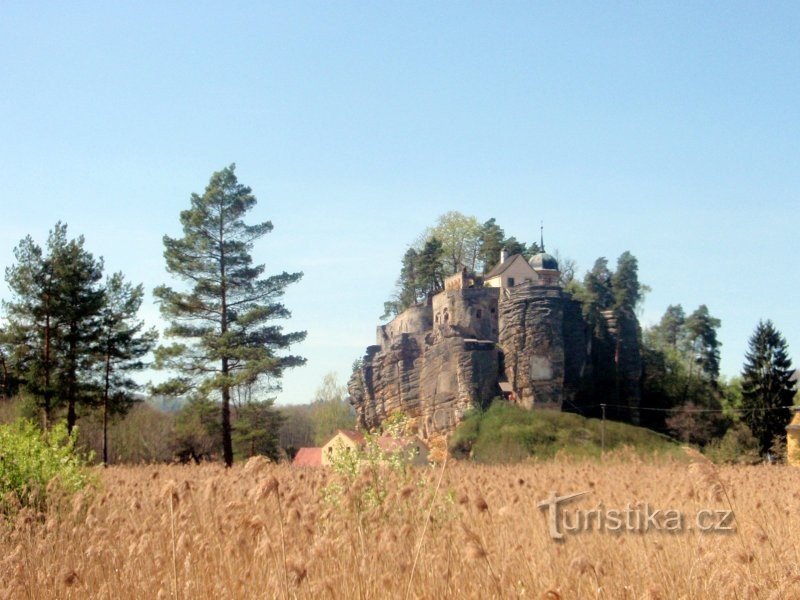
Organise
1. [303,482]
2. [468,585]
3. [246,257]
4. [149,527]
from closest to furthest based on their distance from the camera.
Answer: [468,585] → [149,527] → [303,482] → [246,257]

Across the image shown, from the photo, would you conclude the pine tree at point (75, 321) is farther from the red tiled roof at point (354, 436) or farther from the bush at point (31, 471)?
the bush at point (31, 471)

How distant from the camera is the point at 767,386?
59.8 m

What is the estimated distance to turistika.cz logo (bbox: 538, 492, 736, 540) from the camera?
728 centimetres

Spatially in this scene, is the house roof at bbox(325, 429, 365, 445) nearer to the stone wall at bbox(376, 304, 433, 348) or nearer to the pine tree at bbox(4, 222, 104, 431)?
the pine tree at bbox(4, 222, 104, 431)

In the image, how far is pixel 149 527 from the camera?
798 cm

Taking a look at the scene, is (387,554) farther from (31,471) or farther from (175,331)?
(175,331)

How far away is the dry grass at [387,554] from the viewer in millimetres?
5383

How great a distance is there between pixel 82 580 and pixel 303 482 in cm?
456

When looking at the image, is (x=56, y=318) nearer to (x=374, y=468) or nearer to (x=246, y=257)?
(x=246, y=257)

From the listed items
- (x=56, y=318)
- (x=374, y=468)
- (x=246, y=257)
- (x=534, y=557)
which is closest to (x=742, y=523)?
(x=534, y=557)

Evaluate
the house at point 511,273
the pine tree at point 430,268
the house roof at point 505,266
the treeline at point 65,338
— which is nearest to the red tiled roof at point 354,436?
the treeline at point 65,338

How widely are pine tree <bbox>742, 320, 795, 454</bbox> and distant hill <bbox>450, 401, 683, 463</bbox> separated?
571 centimetres

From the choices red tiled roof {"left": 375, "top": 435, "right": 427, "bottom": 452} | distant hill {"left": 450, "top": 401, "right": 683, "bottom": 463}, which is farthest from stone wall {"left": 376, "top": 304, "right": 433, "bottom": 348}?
red tiled roof {"left": 375, "top": 435, "right": 427, "bottom": 452}

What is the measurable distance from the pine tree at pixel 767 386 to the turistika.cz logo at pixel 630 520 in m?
52.6
